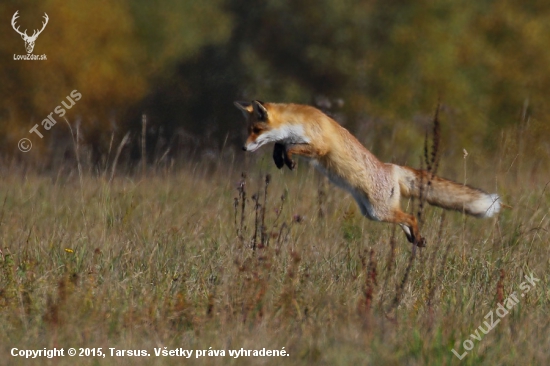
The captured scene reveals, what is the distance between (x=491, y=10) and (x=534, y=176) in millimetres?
7589

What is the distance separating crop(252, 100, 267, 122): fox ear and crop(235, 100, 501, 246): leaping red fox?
14 cm

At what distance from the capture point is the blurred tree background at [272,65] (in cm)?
1572

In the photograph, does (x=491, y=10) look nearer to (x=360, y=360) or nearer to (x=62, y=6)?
(x=62, y=6)

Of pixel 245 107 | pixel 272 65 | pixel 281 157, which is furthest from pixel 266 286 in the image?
pixel 272 65

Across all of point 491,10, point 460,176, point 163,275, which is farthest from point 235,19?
point 163,275

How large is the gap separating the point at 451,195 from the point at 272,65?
10.9 m

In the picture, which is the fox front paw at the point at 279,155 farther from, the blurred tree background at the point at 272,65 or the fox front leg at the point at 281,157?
the blurred tree background at the point at 272,65

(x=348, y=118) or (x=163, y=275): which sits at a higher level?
(x=348, y=118)

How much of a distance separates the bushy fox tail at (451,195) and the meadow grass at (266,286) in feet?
0.63

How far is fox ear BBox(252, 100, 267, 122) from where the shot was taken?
7.55 m

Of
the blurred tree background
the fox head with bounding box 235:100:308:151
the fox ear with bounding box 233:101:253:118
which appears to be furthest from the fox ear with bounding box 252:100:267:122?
the blurred tree background

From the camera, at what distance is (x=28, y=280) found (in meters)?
5.41

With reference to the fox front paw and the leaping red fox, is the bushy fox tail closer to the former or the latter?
the leaping red fox

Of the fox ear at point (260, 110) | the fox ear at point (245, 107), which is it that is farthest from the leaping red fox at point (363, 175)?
the fox ear at point (245, 107)
